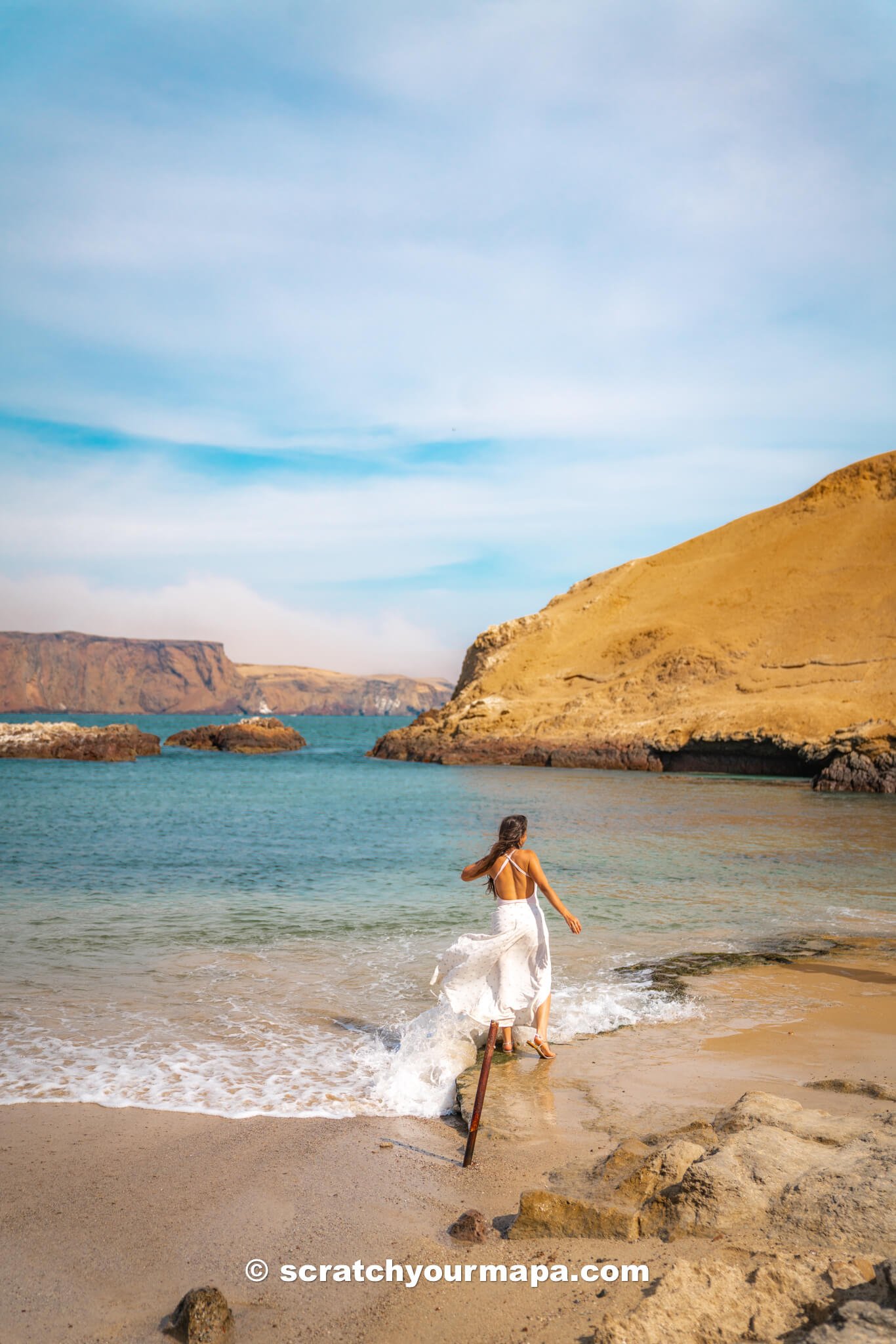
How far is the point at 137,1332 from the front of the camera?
3.17m

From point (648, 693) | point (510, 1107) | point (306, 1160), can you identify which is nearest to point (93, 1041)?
point (306, 1160)

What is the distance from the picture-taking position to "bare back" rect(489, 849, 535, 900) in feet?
20.8

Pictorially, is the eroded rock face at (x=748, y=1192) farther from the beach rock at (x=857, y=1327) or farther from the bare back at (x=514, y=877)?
the bare back at (x=514, y=877)

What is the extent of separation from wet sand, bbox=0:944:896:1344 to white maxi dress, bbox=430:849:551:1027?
380 mm

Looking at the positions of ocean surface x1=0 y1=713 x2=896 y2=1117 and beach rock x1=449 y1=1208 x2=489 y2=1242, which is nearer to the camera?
beach rock x1=449 y1=1208 x2=489 y2=1242

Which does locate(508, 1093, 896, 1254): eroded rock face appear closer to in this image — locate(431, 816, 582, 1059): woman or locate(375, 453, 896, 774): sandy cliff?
locate(431, 816, 582, 1059): woman

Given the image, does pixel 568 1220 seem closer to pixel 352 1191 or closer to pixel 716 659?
pixel 352 1191

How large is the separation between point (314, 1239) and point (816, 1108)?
3.00 metres

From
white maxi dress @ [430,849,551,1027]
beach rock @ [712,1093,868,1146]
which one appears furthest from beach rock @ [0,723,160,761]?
beach rock @ [712,1093,868,1146]

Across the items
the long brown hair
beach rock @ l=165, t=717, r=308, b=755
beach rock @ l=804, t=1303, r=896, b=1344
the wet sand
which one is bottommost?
beach rock @ l=165, t=717, r=308, b=755

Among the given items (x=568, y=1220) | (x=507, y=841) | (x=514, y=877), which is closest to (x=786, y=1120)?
(x=568, y=1220)

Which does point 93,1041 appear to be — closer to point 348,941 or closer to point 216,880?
point 348,941

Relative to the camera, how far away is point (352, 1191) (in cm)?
426

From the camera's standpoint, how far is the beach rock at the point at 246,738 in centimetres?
6278
